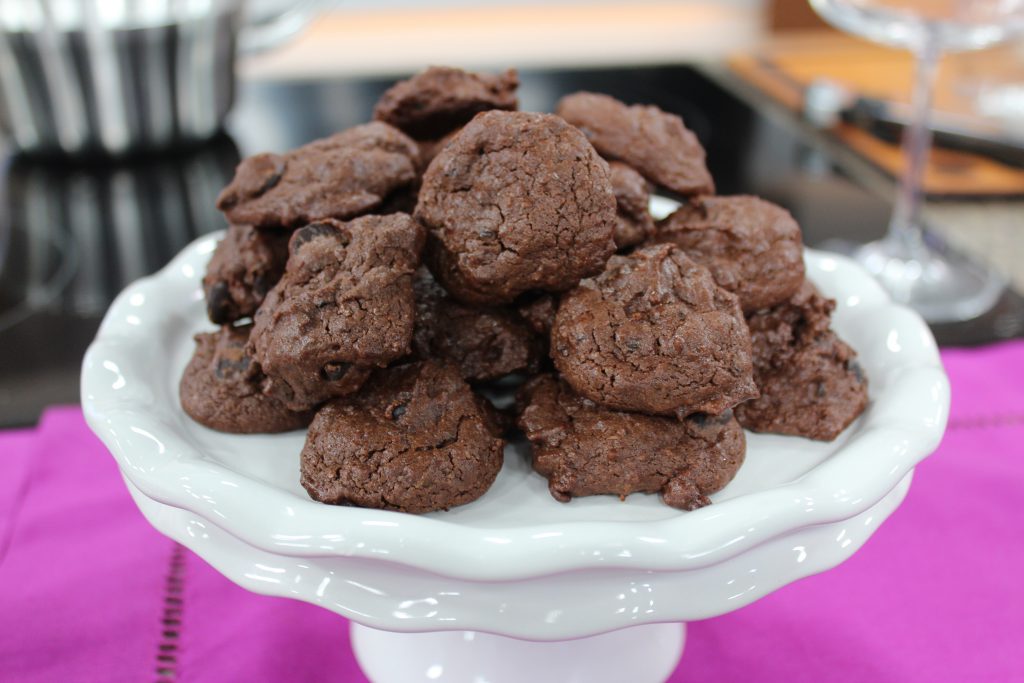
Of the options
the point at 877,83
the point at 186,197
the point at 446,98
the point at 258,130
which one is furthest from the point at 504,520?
the point at 877,83

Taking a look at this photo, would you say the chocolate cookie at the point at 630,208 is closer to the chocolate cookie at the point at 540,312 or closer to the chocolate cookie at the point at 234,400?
the chocolate cookie at the point at 540,312

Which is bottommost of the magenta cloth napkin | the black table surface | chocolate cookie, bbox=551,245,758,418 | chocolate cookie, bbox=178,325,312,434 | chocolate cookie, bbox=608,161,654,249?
the black table surface

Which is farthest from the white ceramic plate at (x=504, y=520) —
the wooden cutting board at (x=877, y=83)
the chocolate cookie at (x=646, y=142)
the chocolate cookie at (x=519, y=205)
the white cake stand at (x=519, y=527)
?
the wooden cutting board at (x=877, y=83)

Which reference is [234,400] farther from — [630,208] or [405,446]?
[630,208]

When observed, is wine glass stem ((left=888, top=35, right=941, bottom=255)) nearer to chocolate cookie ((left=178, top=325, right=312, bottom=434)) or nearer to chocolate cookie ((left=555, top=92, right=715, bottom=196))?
chocolate cookie ((left=555, top=92, right=715, bottom=196))

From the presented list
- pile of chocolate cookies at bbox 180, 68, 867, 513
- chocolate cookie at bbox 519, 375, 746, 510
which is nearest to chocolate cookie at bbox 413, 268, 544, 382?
pile of chocolate cookies at bbox 180, 68, 867, 513
